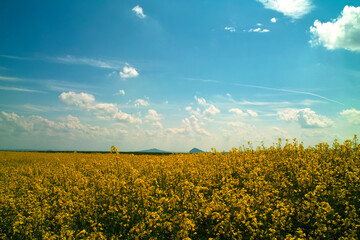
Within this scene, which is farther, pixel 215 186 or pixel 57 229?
pixel 215 186

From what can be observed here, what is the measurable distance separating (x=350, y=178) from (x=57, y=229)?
8.89 m

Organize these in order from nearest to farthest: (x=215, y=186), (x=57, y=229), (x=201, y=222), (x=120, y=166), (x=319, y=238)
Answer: (x=319, y=238), (x=201, y=222), (x=57, y=229), (x=215, y=186), (x=120, y=166)

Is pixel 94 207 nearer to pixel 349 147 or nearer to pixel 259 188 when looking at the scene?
pixel 259 188

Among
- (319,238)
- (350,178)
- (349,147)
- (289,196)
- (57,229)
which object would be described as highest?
(349,147)

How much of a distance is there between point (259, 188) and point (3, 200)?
A: 320 inches

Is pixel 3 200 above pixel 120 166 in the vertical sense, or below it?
below

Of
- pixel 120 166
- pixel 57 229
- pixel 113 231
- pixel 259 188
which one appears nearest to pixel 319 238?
pixel 259 188

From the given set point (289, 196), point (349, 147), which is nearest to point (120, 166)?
point (289, 196)

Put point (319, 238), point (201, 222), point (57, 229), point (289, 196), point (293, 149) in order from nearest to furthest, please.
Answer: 1. point (319, 238)
2. point (201, 222)
3. point (57, 229)
4. point (289, 196)
5. point (293, 149)

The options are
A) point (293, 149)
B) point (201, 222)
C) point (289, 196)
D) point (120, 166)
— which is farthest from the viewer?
point (293, 149)

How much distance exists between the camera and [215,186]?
7613mm

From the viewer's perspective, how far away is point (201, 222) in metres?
5.05

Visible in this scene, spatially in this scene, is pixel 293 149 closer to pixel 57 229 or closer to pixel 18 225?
pixel 57 229

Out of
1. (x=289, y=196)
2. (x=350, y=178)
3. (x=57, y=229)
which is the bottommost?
(x=57, y=229)
